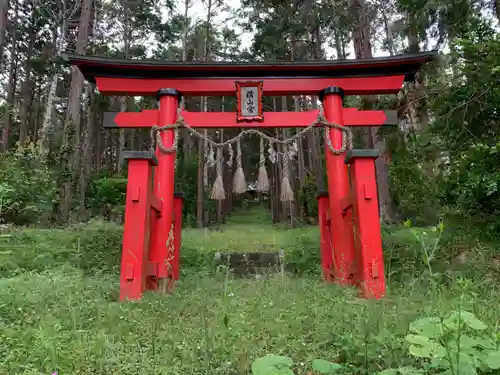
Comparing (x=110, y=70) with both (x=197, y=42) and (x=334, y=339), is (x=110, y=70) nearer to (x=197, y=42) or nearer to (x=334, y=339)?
(x=334, y=339)

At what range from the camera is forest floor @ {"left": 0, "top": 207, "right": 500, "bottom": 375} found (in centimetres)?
191

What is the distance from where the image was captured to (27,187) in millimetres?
9570

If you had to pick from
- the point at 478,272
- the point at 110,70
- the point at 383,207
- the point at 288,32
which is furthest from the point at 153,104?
the point at 478,272

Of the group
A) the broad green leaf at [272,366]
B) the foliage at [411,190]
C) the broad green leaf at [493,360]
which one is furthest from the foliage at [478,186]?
the foliage at [411,190]

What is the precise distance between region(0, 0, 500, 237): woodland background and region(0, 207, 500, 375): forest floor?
1366 millimetres

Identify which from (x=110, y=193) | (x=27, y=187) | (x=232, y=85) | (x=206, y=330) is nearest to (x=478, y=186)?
(x=232, y=85)

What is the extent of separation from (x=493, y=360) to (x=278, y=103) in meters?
21.4

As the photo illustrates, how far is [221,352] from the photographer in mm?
1965

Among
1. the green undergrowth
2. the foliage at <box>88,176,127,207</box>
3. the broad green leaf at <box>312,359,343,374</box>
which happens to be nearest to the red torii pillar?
the green undergrowth

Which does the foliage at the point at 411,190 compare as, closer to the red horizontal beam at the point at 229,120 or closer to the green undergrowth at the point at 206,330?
the red horizontal beam at the point at 229,120

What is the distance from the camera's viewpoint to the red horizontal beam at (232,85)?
5.70 m

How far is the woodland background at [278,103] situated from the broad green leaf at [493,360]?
3.61 metres

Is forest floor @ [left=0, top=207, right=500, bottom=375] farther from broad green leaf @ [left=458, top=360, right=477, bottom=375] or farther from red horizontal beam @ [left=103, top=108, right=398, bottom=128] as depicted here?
red horizontal beam @ [left=103, top=108, right=398, bottom=128]

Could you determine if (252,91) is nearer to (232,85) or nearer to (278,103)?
(232,85)
